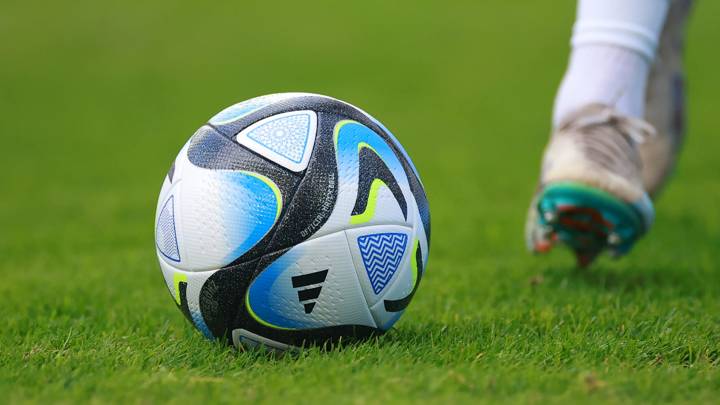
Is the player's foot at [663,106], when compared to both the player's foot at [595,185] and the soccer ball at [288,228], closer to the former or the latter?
the player's foot at [595,185]

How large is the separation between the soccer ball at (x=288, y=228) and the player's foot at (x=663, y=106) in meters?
2.40

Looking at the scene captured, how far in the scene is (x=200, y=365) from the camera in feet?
9.14

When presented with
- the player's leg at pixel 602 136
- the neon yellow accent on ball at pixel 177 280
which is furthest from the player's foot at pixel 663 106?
the neon yellow accent on ball at pixel 177 280

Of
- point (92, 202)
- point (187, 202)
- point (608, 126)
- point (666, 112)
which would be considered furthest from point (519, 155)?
point (187, 202)

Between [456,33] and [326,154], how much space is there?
1854 centimetres

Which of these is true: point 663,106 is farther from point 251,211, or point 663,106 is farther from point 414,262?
point 251,211

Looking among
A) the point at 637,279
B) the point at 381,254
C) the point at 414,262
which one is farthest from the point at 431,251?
the point at 381,254

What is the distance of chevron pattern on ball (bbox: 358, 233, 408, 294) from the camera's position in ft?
9.27

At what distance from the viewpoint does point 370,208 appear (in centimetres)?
283

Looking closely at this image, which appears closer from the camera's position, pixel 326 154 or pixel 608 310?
pixel 326 154

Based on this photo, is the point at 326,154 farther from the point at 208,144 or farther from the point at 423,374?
the point at 423,374

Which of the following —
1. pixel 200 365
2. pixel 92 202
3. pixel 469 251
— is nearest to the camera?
pixel 200 365

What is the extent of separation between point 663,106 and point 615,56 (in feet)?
3.08

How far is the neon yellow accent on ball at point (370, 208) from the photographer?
2.81 m
